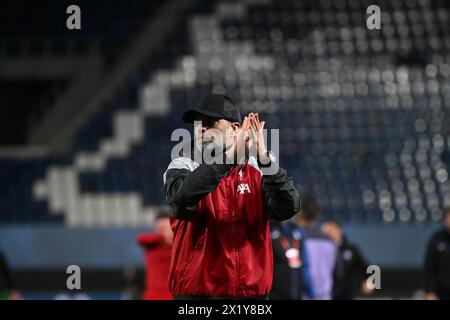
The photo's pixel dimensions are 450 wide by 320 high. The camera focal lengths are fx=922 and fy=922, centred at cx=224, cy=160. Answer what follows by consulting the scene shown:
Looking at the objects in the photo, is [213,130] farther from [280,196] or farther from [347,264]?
[347,264]

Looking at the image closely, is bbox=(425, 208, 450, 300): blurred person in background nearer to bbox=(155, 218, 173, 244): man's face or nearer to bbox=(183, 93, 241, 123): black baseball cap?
bbox=(155, 218, 173, 244): man's face

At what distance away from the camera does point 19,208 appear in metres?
16.5

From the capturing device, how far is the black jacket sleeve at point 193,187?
4.29 meters

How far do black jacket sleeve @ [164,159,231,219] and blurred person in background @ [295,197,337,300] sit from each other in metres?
3.70

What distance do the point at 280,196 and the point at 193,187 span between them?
42 cm

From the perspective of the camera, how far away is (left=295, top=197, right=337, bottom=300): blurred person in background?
8070 millimetres

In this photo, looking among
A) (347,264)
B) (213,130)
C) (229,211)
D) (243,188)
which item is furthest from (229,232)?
(347,264)

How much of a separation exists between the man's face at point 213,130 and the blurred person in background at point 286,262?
106 inches

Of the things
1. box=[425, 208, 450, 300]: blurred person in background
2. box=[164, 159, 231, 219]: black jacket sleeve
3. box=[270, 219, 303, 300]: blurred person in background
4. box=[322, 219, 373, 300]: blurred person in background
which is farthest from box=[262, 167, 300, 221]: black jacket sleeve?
box=[322, 219, 373, 300]: blurred person in background

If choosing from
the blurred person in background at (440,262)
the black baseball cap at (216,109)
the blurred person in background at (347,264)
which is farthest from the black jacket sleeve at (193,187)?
the blurred person in background at (347,264)

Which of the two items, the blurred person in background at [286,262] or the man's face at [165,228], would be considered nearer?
the blurred person in background at [286,262]

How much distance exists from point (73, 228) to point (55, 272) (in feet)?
2.55

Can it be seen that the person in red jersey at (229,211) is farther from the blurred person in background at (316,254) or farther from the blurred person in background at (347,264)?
the blurred person in background at (347,264)

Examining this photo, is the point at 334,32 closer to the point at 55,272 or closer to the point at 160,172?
the point at 160,172
